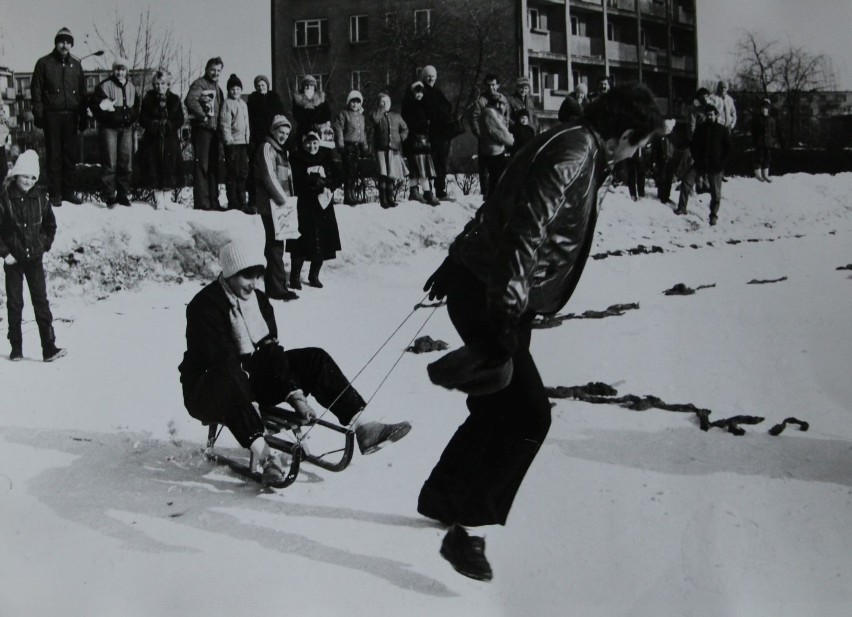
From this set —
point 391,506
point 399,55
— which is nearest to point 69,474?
point 391,506

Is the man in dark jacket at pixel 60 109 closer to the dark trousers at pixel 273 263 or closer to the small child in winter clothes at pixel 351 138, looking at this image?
Result: the dark trousers at pixel 273 263

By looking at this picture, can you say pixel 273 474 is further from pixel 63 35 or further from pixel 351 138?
pixel 351 138

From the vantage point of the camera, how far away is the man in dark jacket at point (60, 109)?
3.72 meters

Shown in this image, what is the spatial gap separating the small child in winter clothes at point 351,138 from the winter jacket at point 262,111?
0.32 m

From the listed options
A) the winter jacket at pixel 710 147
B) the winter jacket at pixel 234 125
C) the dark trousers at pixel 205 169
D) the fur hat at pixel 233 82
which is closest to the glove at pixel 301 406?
the dark trousers at pixel 205 169

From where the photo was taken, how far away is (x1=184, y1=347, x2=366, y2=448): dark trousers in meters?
3.20

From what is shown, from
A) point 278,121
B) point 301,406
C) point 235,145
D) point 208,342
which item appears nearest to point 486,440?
point 301,406

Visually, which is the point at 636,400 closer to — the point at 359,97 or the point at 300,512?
the point at 300,512

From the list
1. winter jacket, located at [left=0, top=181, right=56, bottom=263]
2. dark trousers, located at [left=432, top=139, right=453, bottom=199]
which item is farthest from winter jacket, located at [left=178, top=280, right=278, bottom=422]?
dark trousers, located at [left=432, top=139, right=453, bottom=199]

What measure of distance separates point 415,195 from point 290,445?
199 cm

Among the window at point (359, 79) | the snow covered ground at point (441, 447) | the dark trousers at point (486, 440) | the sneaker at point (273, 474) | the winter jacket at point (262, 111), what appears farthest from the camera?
the window at point (359, 79)

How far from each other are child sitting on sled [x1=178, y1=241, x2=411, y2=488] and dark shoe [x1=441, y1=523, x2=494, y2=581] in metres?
0.66

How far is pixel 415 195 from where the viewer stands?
4887mm

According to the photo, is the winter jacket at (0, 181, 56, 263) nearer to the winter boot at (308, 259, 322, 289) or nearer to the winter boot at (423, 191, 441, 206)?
the winter boot at (308, 259, 322, 289)
